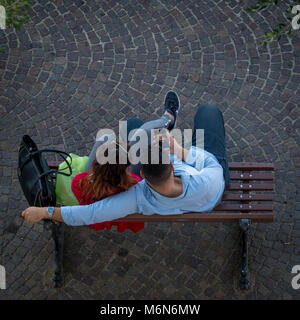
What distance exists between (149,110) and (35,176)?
219cm

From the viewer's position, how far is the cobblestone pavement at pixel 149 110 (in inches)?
193

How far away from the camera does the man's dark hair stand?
348 centimetres

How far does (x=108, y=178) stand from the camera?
12.2 feet

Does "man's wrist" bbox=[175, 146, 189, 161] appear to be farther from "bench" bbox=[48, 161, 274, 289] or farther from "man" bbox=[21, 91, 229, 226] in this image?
"bench" bbox=[48, 161, 274, 289]

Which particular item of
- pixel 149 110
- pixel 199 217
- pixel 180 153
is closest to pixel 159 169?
pixel 180 153

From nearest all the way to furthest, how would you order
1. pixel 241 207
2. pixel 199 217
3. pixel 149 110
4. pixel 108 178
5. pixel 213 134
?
pixel 108 178
pixel 199 217
pixel 241 207
pixel 213 134
pixel 149 110

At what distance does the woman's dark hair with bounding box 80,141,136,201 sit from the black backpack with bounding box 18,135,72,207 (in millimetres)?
386

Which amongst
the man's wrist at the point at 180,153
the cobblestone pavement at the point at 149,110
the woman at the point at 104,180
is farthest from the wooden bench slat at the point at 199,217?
the cobblestone pavement at the point at 149,110

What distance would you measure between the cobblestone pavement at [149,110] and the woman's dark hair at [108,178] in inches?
57.2

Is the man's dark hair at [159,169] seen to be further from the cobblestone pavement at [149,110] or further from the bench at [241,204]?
the cobblestone pavement at [149,110]

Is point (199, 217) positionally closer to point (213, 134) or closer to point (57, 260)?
point (213, 134)

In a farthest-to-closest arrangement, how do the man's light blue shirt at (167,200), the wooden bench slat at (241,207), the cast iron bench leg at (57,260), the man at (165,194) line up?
the cast iron bench leg at (57,260) < the wooden bench slat at (241,207) < the man's light blue shirt at (167,200) < the man at (165,194)

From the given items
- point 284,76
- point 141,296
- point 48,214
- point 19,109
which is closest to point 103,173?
point 48,214

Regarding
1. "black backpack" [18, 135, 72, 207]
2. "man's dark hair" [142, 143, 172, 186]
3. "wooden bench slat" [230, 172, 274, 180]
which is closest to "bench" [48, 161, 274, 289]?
"wooden bench slat" [230, 172, 274, 180]
